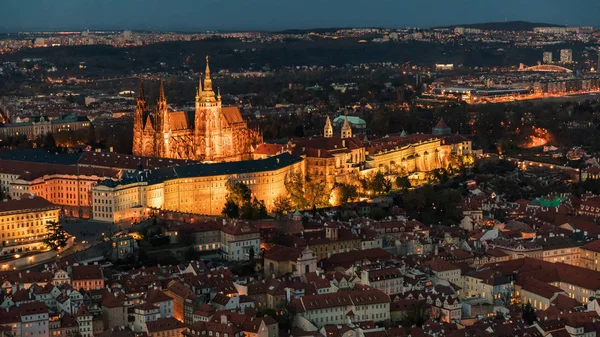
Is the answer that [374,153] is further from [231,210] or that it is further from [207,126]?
[231,210]

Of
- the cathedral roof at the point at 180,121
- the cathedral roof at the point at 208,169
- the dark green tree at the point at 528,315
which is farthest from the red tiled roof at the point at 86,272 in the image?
the cathedral roof at the point at 180,121

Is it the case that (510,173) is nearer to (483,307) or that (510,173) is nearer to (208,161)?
(208,161)

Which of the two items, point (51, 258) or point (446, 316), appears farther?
point (51, 258)

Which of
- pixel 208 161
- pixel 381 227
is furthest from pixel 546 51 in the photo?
pixel 381 227

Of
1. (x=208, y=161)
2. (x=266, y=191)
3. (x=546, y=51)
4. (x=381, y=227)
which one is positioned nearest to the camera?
(x=381, y=227)

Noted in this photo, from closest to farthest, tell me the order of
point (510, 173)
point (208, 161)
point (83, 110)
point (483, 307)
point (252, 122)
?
point (483, 307), point (208, 161), point (510, 173), point (252, 122), point (83, 110)

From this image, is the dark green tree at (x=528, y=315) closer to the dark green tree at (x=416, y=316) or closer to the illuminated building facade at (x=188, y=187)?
the dark green tree at (x=416, y=316)

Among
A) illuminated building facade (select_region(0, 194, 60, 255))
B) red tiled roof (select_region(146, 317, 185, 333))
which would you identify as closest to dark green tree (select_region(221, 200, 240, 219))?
A: illuminated building facade (select_region(0, 194, 60, 255))
